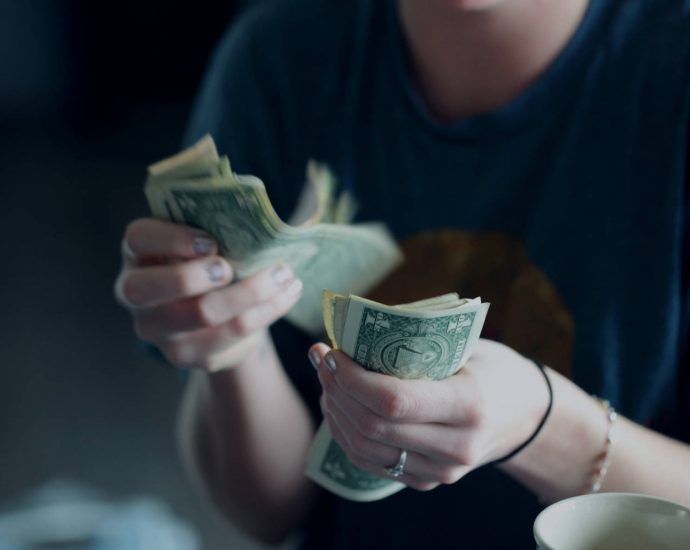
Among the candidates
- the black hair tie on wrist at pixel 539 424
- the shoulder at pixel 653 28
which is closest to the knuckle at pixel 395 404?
the black hair tie on wrist at pixel 539 424

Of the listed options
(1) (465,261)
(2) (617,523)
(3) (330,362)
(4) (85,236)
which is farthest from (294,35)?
(4) (85,236)

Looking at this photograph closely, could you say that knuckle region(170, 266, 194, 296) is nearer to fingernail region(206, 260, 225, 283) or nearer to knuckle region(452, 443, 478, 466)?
fingernail region(206, 260, 225, 283)

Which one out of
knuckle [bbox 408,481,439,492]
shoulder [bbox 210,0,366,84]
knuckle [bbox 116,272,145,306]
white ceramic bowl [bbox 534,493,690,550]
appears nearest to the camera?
white ceramic bowl [bbox 534,493,690,550]

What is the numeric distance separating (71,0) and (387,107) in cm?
310

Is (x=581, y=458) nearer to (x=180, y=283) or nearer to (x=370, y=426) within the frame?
(x=370, y=426)

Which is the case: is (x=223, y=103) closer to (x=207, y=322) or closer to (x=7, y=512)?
(x=207, y=322)

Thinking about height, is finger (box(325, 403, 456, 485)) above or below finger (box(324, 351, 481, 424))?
below

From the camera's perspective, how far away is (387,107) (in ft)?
2.86

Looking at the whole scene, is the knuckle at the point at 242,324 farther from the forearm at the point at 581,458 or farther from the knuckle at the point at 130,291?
the forearm at the point at 581,458

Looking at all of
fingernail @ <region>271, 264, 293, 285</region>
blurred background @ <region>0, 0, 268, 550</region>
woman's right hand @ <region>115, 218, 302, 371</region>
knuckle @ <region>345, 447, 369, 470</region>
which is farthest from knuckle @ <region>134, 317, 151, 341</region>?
blurred background @ <region>0, 0, 268, 550</region>

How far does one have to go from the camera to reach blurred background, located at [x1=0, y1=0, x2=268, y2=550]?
6.38 feet

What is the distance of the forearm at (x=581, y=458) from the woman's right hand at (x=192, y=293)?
0.68 feet

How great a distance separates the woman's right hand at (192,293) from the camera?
2.14 feet

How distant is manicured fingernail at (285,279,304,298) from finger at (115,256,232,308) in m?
0.04
